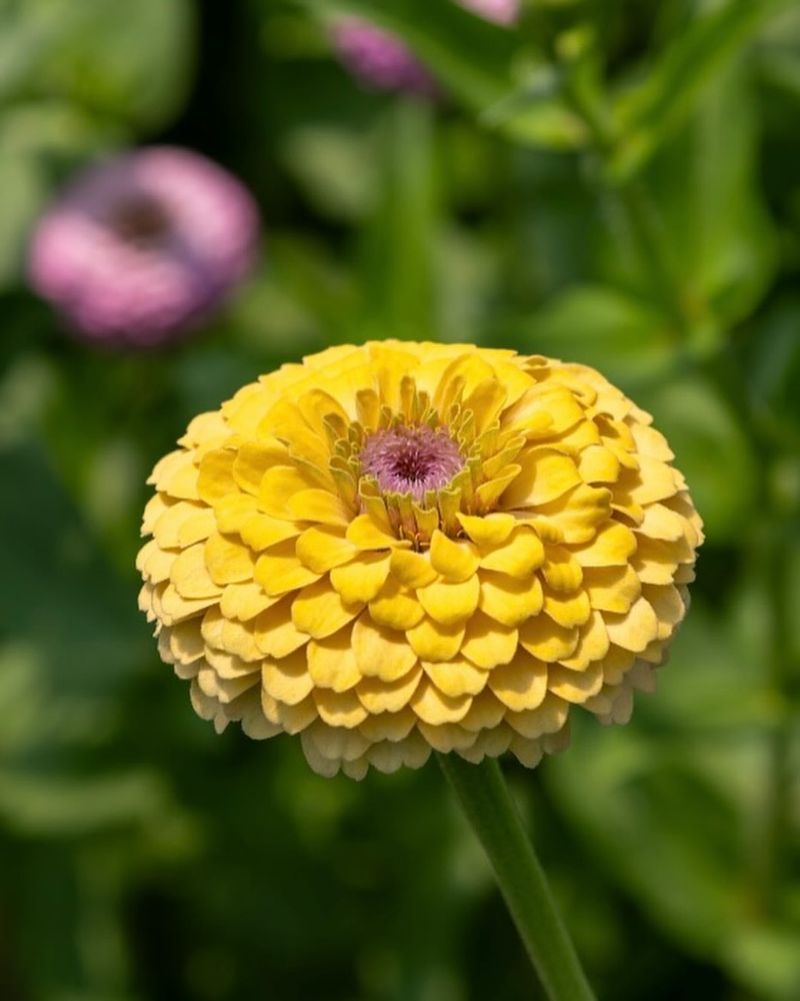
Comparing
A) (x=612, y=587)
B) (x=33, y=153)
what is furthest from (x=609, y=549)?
(x=33, y=153)

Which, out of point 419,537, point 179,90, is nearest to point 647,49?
point 179,90

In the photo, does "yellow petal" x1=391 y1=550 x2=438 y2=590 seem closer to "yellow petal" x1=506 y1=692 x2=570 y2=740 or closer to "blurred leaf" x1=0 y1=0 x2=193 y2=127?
"yellow petal" x1=506 y1=692 x2=570 y2=740

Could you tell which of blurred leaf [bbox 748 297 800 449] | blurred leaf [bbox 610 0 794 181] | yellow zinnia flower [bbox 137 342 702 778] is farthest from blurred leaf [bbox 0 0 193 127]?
yellow zinnia flower [bbox 137 342 702 778]

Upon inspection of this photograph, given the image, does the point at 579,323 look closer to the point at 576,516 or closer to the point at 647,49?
the point at 576,516

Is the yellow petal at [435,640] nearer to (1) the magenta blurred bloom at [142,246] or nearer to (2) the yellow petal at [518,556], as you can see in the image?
(2) the yellow petal at [518,556]

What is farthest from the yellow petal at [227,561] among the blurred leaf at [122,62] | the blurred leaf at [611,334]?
the blurred leaf at [122,62]

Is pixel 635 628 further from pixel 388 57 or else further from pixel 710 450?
pixel 388 57
